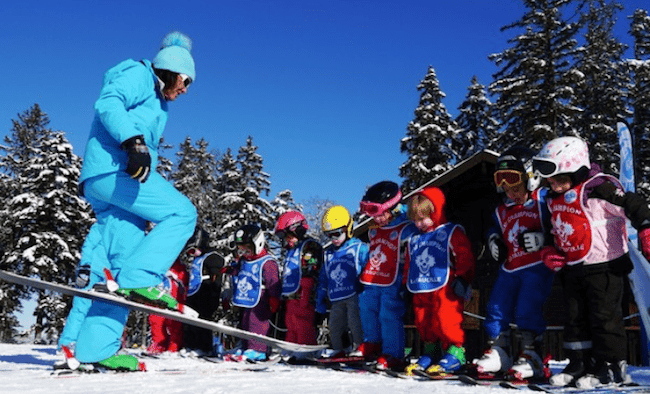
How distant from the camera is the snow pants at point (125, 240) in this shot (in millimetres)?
4285

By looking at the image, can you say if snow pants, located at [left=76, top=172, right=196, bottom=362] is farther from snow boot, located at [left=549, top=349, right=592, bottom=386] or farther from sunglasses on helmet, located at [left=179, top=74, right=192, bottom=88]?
snow boot, located at [left=549, top=349, right=592, bottom=386]

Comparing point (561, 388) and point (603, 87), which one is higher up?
point (603, 87)

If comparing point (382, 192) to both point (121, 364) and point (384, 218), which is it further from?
point (121, 364)

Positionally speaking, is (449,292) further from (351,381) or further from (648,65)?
(648,65)

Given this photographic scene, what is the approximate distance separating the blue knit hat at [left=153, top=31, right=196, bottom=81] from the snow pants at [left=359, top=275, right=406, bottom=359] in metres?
3.10

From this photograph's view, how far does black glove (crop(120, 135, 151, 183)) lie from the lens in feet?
A: 13.1

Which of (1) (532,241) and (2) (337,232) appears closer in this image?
(1) (532,241)

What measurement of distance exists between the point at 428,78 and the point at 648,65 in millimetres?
11462

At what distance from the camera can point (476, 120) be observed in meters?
34.7

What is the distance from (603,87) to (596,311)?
31185 mm

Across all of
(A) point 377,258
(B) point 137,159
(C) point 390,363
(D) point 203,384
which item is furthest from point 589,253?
(B) point 137,159

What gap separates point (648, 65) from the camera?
31.3 metres

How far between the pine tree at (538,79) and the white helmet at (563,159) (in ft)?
69.9

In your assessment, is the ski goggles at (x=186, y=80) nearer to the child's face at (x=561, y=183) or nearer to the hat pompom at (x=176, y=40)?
the hat pompom at (x=176, y=40)
